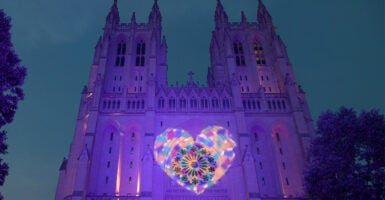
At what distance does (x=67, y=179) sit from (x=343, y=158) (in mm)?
27260

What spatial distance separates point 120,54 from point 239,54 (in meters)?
18.5

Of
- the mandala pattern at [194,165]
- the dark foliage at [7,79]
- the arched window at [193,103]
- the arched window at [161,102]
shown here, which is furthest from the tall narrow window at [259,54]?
the dark foliage at [7,79]

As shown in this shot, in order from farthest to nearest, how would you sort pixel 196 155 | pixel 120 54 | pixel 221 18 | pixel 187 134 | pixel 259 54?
pixel 221 18 → pixel 259 54 → pixel 120 54 → pixel 187 134 → pixel 196 155

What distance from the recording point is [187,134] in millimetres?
33125

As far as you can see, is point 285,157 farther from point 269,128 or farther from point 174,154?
point 174,154

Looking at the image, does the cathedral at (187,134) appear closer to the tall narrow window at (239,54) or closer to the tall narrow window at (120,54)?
the tall narrow window at (120,54)

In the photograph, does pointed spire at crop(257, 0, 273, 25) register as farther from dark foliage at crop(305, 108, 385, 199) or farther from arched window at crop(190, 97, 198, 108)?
dark foliage at crop(305, 108, 385, 199)

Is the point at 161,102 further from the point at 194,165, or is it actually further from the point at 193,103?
the point at 194,165

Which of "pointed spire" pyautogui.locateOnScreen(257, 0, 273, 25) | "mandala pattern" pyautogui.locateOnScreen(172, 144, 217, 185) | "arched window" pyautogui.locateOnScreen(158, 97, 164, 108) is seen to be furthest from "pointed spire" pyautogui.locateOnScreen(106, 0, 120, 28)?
"pointed spire" pyautogui.locateOnScreen(257, 0, 273, 25)

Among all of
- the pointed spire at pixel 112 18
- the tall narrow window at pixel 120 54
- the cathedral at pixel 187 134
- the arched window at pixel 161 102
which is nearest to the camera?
the cathedral at pixel 187 134

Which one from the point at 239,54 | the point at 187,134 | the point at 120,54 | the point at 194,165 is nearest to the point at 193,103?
the point at 187,134

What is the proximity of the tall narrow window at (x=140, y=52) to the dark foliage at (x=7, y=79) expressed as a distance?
25.9 meters

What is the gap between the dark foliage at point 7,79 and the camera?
42.3 ft

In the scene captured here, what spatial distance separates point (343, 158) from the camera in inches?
749
